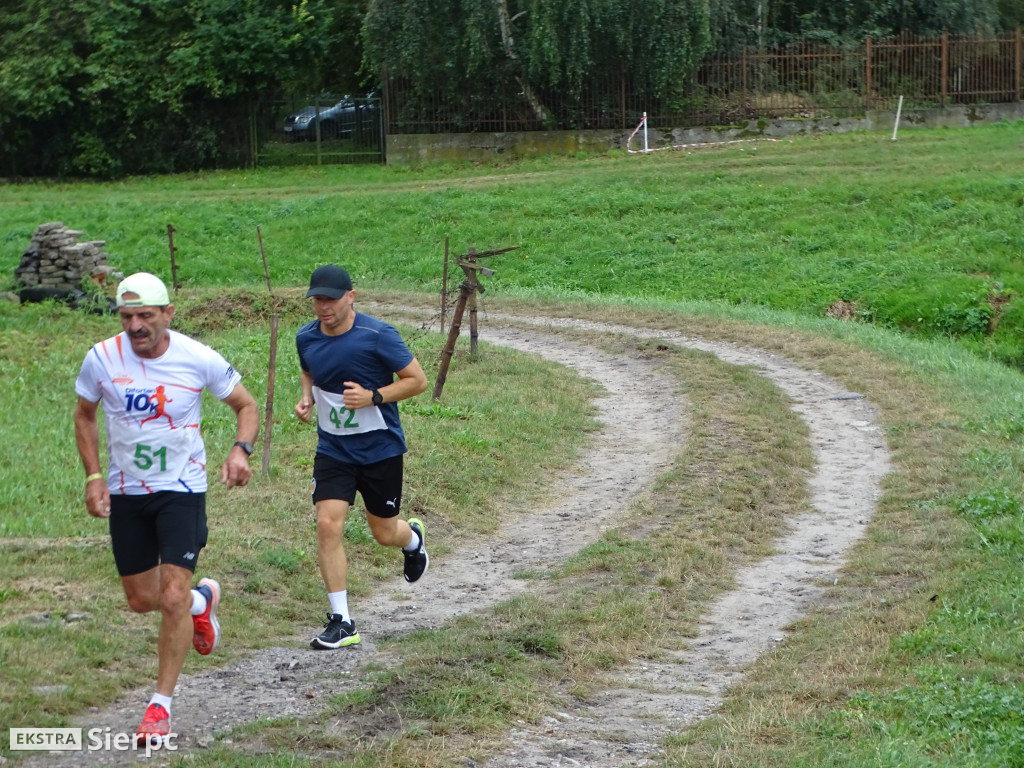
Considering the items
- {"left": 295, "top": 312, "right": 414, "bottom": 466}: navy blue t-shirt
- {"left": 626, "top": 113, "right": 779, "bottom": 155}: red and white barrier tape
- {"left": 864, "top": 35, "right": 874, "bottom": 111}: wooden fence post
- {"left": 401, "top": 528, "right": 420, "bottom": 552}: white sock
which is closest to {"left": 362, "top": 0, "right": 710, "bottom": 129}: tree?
{"left": 626, "top": 113, "right": 779, "bottom": 155}: red and white barrier tape

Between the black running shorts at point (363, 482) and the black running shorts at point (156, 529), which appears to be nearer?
the black running shorts at point (156, 529)

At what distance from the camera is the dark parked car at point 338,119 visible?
34969mm

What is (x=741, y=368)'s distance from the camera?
14.6 metres

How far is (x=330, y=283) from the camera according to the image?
20.3ft

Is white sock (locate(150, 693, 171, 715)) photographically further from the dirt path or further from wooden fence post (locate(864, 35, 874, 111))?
wooden fence post (locate(864, 35, 874, 111))

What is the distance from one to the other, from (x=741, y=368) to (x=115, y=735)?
1052 cm

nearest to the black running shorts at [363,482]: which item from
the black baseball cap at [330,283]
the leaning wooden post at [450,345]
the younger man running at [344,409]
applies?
the younger man running at [344,409]

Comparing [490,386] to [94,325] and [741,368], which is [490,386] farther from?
[94,325]

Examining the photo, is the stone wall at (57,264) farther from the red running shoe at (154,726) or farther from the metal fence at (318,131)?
the red running shoe at (154,726)

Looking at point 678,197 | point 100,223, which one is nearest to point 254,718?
point 678,197

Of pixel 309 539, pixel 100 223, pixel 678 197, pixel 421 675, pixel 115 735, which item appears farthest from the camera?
pixel 100 223

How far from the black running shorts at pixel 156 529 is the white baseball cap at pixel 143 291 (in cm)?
78

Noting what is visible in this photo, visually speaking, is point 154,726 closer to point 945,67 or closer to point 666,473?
point 666,473

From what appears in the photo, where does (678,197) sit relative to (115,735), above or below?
above
